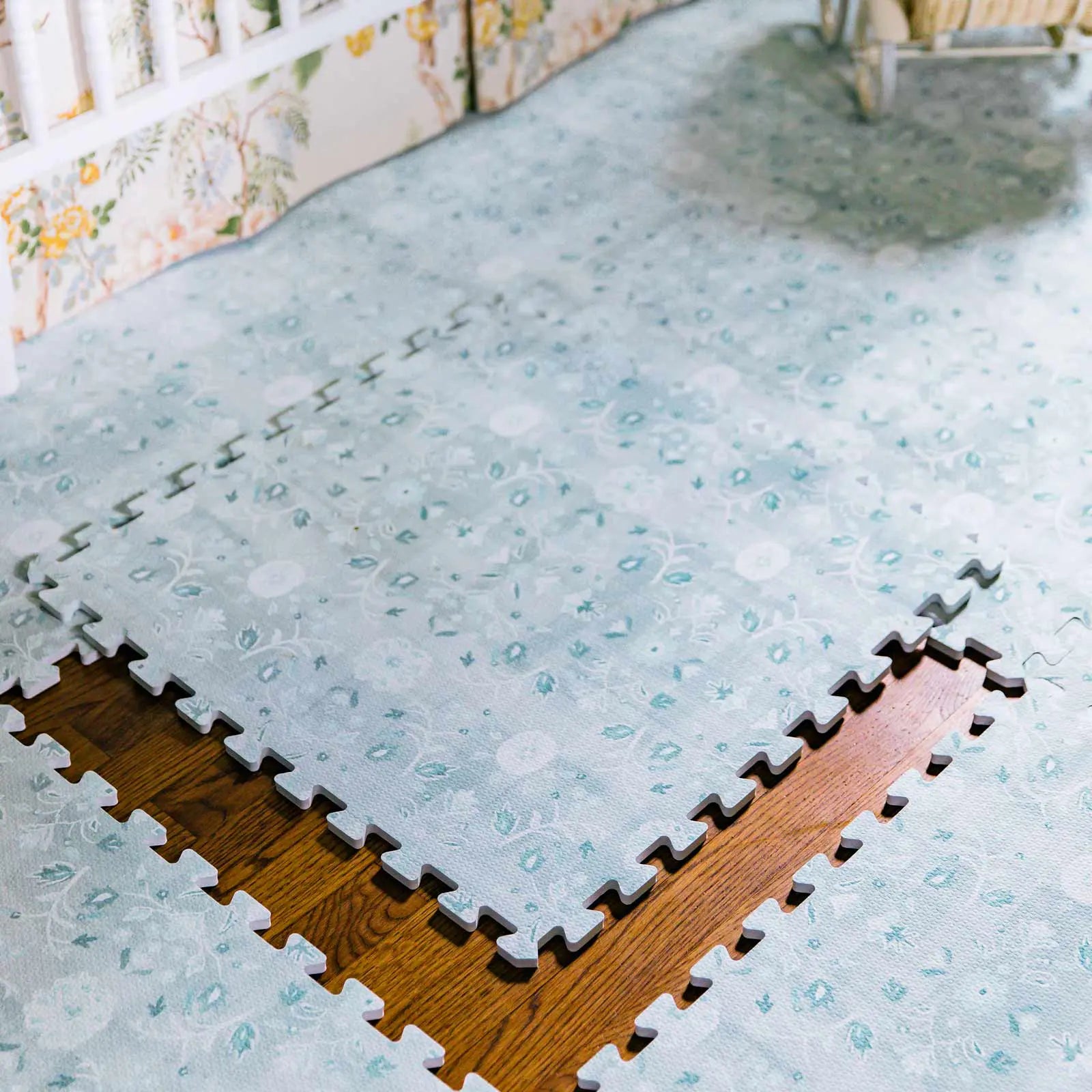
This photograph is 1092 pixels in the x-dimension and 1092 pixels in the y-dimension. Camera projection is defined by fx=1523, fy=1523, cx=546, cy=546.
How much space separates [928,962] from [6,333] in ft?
4.90

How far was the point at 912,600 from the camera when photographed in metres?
1.88

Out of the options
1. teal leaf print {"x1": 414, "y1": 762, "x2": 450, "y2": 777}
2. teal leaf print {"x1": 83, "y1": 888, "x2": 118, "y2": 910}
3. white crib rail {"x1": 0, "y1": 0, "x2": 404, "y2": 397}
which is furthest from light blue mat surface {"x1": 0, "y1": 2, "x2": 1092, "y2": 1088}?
white crib rail {"x1": 0, "y1": 0, "x2": 404, "y2": 397}

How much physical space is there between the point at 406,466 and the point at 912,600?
699 mm

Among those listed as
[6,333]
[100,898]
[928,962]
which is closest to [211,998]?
[100,898]

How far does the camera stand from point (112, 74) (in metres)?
2.18

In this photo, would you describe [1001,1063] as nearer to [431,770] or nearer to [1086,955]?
[1086,955]

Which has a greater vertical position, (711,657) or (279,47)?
(279,47)

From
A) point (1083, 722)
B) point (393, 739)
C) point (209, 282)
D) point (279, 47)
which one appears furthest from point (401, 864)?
point (279, 47)

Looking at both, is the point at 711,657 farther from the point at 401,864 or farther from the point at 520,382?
the point at 520,382

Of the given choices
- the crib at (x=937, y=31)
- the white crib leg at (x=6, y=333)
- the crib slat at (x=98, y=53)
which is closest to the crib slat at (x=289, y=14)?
the crib slat at (x=98, y=53)

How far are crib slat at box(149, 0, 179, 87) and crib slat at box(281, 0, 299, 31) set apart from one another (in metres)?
0.20

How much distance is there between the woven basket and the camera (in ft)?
8.54

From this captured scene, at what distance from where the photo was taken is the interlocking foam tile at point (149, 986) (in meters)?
1.43

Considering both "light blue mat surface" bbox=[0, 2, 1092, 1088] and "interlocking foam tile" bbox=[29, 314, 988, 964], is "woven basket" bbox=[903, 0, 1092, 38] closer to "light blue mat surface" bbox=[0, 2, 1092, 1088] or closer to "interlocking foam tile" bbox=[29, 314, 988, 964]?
"light blue mat surface" bbox=[0, 2, 1092, 1088]
